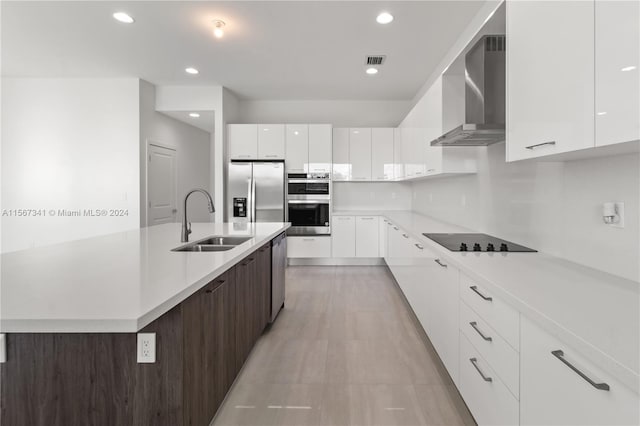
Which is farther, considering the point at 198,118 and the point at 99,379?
the point at 198,118

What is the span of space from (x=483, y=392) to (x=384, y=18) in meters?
3.13

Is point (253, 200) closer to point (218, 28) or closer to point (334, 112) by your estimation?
point (334, 112)

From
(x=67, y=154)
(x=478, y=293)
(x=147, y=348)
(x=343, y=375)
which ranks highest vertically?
(x=67, y=154)

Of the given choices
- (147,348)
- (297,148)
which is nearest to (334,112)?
(297,148)

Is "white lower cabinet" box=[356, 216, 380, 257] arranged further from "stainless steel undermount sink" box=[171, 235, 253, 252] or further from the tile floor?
"stainless steel undermount sink" box=[171, 235, 253, 252]

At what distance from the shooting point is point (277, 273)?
10.8 feet

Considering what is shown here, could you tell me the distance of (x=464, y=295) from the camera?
1772 millimetres

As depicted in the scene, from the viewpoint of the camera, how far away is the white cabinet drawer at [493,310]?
125cm

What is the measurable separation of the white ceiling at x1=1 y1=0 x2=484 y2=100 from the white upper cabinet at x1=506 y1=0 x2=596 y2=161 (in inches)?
67.1

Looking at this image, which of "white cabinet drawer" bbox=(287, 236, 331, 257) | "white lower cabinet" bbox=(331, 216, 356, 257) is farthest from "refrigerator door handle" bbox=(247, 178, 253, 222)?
"white lower cabinet" bbox=(331, 216, 356, 257)

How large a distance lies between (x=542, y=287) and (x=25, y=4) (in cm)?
449

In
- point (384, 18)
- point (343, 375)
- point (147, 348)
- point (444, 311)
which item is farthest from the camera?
point (384, 18)

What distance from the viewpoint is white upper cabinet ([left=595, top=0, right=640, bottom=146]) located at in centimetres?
100

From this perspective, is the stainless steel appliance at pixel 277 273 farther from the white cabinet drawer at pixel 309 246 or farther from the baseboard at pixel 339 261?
the baseboard at pixel 339 261
